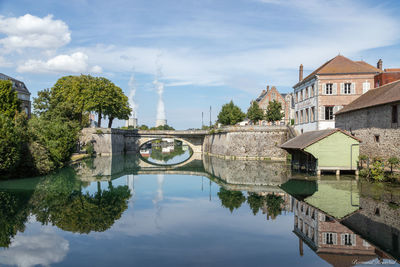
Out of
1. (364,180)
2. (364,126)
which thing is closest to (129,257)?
(364,180)

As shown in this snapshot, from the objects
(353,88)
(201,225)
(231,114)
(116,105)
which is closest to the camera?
(201,225)

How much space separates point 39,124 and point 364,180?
2896 cm

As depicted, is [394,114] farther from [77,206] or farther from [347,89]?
[77,206]

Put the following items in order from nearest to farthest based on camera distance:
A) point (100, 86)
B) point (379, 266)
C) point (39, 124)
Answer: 1. point (379, 266)
2. point (39, 124)
3. point (100, 86)

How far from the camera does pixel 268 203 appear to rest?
18.9m

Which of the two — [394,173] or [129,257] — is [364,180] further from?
[129,257]

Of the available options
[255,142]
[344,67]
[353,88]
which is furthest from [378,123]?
[255,142]

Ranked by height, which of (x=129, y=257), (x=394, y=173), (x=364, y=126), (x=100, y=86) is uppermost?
(x=100, y=86)

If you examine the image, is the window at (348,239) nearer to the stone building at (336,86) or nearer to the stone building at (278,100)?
the stone building at (336,86)

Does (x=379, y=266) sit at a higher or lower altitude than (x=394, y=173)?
lower

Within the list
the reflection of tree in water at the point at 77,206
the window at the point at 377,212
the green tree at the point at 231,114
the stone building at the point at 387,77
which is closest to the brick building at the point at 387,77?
the stone building at the point at 387,77

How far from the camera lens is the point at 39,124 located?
112 ft

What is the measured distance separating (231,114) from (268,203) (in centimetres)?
4952

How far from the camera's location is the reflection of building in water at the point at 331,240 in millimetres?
10422
